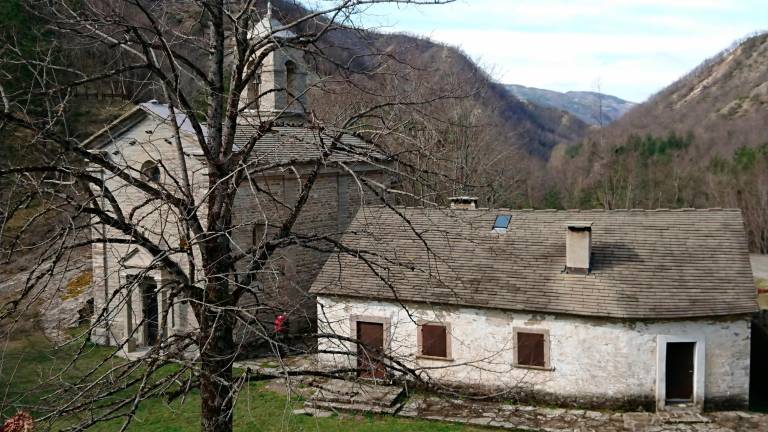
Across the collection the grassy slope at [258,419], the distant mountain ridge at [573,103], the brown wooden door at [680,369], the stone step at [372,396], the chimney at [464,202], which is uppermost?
the distant mountain ridge at [573,103]

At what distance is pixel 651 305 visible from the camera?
14.7 meters

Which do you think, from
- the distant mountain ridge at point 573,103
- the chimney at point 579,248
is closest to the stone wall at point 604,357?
the chimney at point 579,248

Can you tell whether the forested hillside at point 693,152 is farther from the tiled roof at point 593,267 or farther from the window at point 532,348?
the window at point 532,348

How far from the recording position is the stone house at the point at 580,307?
14.8m

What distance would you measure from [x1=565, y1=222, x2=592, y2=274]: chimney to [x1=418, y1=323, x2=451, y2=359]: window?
3.34m

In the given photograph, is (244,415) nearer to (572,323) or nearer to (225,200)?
(572,323)

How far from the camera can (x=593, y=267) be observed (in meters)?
16.0

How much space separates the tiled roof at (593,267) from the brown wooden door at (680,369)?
861 millimetres

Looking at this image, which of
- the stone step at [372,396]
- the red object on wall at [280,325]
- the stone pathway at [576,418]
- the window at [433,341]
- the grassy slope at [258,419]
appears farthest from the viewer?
the window at [433,341]

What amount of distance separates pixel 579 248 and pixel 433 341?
13.5 ft

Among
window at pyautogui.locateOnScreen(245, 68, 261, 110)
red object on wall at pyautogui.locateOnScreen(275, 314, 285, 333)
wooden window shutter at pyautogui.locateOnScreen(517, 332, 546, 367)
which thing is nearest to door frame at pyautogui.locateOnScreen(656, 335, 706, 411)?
wooden window shutter at pyautogui.locateOnScreen(517, 332, 546, 367)

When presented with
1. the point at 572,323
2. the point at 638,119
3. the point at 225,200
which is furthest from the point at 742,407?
the point at 638,119

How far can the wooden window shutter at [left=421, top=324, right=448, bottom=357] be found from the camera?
53.7 ft

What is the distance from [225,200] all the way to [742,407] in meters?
13.0
